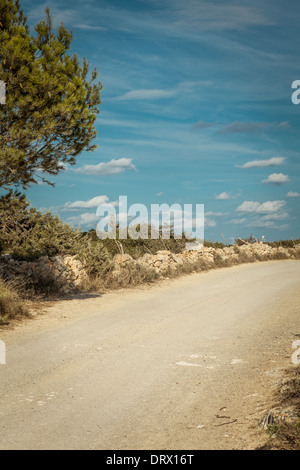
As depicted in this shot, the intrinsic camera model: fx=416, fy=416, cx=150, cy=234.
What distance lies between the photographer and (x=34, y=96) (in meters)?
10.2

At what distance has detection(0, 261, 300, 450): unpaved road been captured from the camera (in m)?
4.26

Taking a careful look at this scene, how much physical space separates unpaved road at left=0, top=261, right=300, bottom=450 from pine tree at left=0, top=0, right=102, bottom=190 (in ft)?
12.9

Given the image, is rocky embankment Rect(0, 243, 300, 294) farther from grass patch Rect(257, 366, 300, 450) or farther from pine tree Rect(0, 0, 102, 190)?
grass patch Rect(257, 366, 300, 450)

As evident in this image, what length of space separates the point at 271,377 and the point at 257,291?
A: 870cm

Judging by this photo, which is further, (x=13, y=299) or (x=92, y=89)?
(x=92, y=89)

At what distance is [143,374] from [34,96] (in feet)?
24.0

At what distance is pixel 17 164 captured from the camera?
32.8 feet

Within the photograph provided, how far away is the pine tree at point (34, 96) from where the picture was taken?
981cm

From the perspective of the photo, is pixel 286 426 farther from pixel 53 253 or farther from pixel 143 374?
pixel 53 253

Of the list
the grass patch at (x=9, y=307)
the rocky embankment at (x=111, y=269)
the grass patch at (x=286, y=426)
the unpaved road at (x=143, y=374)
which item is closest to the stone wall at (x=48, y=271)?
the rocky embankment at (x=111, y=269)

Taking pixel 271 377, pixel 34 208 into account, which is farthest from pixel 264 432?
pixel 34 208

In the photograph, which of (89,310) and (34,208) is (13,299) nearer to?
(89,310)
